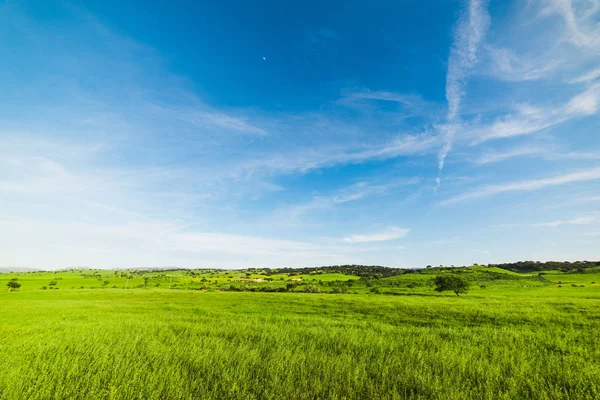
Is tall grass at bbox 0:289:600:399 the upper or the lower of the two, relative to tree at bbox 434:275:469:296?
upper

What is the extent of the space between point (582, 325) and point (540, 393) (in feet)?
67.7

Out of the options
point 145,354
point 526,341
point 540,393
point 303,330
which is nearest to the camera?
point 540,393

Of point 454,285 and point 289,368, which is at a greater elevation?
point 289,368

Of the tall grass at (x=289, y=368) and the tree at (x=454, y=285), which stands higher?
the tall grass at (x=289, y=368)

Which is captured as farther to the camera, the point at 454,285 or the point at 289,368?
the point at 454,285

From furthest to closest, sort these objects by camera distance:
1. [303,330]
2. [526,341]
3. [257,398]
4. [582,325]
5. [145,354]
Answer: [582,325] → [303,330] → [526,341] → [145,354] → [257,398]

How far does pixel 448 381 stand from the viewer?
925cm

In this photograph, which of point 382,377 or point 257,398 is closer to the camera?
point 257,398

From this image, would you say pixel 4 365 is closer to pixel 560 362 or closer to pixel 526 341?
pixel 560 362

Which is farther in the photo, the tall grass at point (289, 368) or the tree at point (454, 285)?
the tree at point (454, 285)

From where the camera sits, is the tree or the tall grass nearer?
the tall grass

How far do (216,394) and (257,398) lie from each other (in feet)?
3.96

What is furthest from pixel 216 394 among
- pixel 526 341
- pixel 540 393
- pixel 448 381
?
pixel 526 341

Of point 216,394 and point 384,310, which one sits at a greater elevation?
point 216,394
